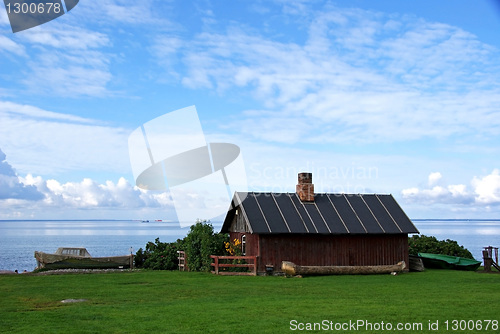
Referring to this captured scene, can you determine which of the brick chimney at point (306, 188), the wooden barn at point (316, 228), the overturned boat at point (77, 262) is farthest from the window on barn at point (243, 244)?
the overturned boat at point (77, 262)

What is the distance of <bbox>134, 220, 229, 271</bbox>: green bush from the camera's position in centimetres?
3055

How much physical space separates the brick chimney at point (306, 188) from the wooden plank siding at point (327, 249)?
298 cm

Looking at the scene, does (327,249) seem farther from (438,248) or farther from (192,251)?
(438,248)

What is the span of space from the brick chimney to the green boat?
7.73 m

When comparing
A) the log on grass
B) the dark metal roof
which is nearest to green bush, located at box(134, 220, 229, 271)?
the dark metal roof

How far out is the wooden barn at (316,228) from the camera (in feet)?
94.3

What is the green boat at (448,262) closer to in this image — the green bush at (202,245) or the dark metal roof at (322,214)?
the dark metal roof at (322,214)

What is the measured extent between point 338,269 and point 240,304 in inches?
475

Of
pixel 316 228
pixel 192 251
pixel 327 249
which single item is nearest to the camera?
pixel 316 228

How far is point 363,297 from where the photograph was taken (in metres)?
18.0

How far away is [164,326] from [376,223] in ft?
66.3

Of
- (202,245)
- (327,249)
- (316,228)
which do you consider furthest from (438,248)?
(202,245)

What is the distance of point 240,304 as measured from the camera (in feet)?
53.6

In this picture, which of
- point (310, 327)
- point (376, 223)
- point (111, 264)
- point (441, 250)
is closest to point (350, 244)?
point (376, 223)
